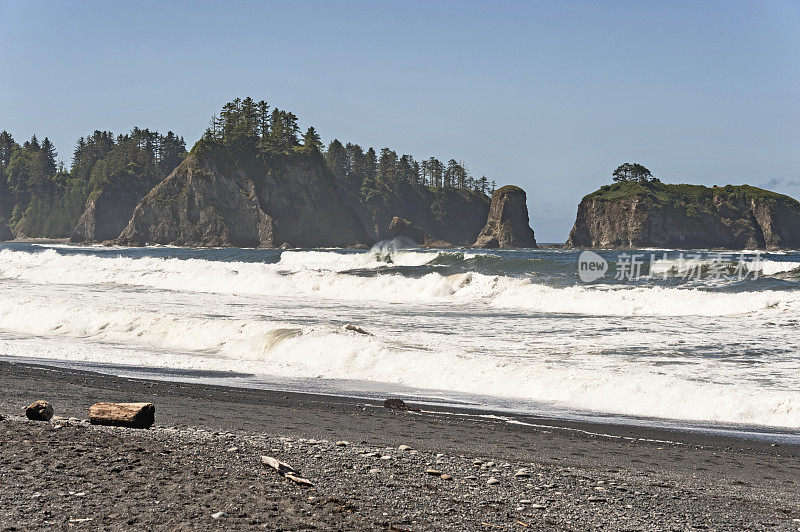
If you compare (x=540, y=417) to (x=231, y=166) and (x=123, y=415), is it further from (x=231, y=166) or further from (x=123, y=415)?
(x=231, y=166)

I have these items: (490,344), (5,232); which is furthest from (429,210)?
(490,344)

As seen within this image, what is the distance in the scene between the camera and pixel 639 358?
46.3ft

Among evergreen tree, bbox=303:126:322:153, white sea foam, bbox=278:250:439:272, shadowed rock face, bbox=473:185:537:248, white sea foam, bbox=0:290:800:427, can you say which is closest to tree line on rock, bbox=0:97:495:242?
evergreen tree, bbox=303:126:322:153

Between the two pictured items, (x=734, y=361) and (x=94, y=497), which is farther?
(x=734, y=361)

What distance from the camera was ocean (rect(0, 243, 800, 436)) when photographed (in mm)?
10938

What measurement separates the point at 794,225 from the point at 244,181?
360ft

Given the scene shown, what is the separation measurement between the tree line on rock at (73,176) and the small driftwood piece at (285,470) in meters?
157

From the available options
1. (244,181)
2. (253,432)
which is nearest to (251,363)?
(253,432)

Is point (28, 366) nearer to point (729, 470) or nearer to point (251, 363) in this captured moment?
A: point (251, 363)

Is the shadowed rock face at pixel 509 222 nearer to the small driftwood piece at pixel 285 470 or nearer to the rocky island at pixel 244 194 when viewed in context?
the rocky island at pixel 244 194

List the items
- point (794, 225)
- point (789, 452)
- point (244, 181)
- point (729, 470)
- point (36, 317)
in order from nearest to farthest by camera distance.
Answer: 1. point (729, 470)
2. point (789, 452)
3. point (36, 317)
4. point (244, 181)
5. point (794, 225)

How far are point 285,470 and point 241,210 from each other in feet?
403

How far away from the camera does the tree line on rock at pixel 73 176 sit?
159 metres

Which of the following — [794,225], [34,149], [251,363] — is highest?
[34,149]
